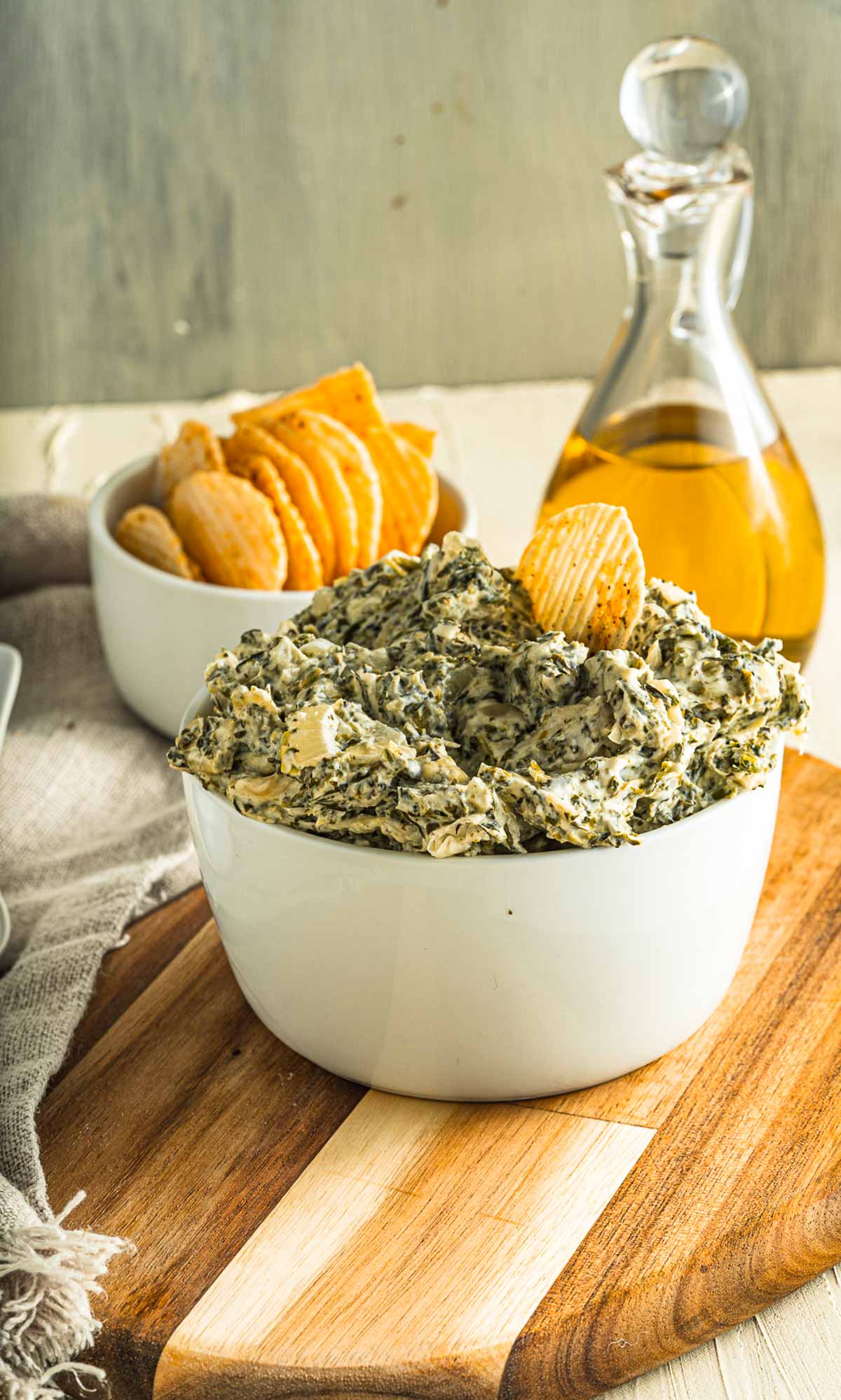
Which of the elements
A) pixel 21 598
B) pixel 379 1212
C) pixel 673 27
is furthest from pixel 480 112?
pixel 379 1212

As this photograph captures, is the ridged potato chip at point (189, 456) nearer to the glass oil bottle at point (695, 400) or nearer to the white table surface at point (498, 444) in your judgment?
the white table surface at point (498, 444)

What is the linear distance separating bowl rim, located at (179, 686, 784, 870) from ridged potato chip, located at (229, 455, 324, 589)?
52 centimetres

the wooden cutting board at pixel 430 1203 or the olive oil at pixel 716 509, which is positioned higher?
the olive oil at pixel 716 509

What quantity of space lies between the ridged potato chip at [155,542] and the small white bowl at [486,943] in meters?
0.53

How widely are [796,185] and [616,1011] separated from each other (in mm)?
2087

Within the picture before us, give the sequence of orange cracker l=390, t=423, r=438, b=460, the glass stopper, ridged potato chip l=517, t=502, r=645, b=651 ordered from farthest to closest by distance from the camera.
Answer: orange cracker l=390, t=423, r=438, b=460
the glass stopper
ridged potato chip l=517, t=502, r=645, b=651

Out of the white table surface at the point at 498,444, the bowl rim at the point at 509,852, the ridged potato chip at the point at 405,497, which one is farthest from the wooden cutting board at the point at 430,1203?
the white table surface at the point at 498,444

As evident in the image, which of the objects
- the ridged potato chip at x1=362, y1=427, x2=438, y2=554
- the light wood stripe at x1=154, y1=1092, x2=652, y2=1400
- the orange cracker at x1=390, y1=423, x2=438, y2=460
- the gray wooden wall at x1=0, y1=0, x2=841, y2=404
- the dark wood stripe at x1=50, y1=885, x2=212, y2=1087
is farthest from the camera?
the gray wooden wall at x1=0, y1=0, x2=841, y2=404

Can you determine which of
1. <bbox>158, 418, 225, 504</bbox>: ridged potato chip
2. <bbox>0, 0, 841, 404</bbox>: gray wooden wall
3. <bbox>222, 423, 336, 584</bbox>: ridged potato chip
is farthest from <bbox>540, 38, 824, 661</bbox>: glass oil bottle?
<bbox>0, 0, 841, 404</bbox>: gray wooden wall

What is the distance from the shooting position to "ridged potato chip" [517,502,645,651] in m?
1.06

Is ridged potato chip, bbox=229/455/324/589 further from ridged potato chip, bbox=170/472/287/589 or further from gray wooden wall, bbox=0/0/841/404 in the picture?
gray wooden wall, bbox=0/0/841/404

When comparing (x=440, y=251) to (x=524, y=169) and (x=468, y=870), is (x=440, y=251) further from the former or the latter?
(x=468, y=870)

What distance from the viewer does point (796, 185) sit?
2.71 meters

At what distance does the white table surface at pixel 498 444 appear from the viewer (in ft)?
6.78
